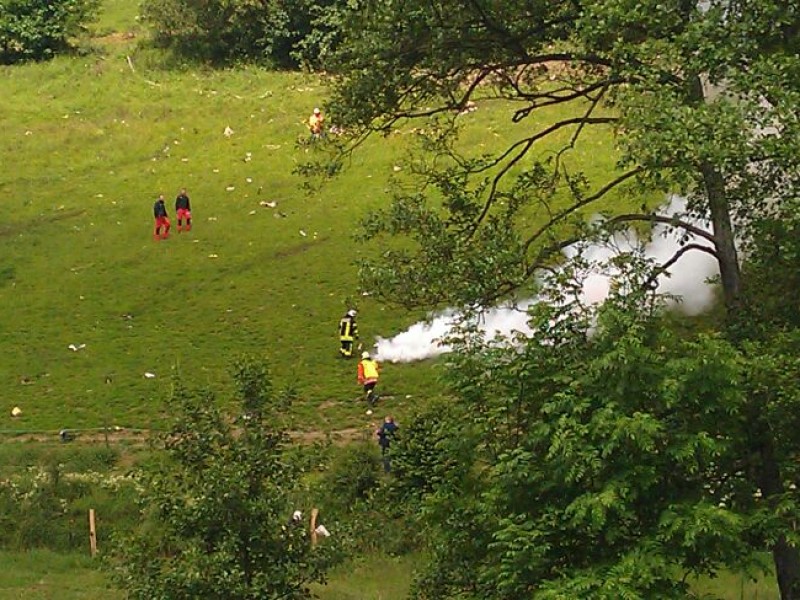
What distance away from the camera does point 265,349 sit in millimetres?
28969

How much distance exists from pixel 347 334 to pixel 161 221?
1141 cm

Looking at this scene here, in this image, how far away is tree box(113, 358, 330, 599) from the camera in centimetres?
1168

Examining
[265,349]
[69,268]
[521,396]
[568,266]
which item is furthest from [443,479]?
[69,268]

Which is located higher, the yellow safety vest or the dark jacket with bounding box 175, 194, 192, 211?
the dark jacket with bounding box 175, 194, 192, 211

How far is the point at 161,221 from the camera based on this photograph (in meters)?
36.9

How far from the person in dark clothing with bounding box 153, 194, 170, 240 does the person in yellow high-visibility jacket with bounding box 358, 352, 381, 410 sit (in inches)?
508

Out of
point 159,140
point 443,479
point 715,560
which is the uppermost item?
point 159,140

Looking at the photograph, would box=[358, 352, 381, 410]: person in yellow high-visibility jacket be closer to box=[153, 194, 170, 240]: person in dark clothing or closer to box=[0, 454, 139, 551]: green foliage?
box=[0, 454, 139, 551]: green foliage

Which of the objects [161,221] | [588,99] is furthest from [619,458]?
[161,221]

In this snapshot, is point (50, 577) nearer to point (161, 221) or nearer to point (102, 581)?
point (102, 581)

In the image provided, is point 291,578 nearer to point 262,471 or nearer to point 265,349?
point 262,471

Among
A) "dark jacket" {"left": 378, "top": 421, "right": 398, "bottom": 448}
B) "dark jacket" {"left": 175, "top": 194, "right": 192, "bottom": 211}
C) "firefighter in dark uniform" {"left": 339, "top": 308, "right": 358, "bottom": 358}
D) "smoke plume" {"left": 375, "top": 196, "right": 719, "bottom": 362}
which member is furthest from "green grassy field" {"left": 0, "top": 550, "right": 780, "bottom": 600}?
"dark jacket" {"left": 175, "top": 194, "right": 192, "bottom": 211}

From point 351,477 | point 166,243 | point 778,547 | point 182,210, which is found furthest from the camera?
point 182,210

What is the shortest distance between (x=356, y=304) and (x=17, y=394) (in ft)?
28.7
